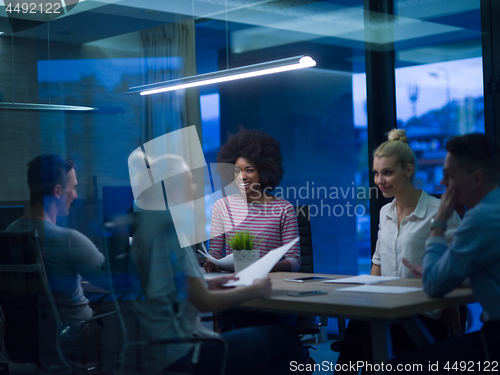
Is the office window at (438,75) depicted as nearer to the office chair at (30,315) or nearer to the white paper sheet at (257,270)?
the white paper sheet at (257,270)

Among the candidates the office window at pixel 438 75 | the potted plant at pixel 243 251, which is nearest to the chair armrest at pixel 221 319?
the potted plant at pixel 243 251

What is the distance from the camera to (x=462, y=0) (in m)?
3.49

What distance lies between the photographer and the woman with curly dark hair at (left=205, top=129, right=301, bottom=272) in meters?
2.88

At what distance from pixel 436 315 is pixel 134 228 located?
3.39 feet

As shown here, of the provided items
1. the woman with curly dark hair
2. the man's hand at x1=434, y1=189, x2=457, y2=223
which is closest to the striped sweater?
the woman with curly dark hair

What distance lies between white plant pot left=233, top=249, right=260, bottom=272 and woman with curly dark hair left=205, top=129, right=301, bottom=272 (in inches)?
9.9

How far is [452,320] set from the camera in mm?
1894

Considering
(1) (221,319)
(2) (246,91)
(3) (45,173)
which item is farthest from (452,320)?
(2) (246,91)

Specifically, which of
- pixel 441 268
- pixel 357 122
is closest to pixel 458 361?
pixel 441 268

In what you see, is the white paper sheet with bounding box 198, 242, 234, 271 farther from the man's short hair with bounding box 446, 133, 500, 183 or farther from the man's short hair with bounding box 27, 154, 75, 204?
the man's short hair with bounding box 446, 133, 500, 183

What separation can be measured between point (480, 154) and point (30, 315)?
6.68 ft

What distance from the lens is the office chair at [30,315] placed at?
93.3 inches

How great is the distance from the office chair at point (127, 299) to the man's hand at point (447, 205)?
82 cm

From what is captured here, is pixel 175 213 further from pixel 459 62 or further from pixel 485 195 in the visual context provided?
pixel 459 62
